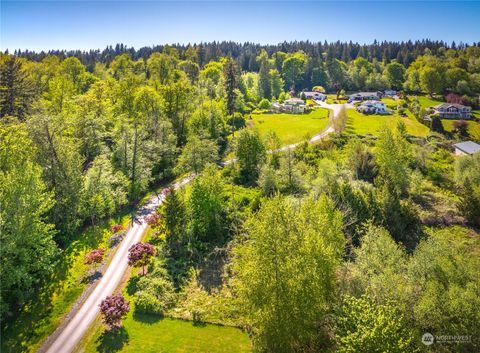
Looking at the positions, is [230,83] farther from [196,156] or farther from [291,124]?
[196,156]

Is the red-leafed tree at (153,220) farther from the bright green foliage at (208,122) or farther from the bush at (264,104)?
the bush at (264,104)

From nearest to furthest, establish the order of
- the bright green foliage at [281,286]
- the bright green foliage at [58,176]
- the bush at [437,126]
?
the bright green foliage at [281,286]
the bright green foliage at [58,176]
the bush at [437,126]

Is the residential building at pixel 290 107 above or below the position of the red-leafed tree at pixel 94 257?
above

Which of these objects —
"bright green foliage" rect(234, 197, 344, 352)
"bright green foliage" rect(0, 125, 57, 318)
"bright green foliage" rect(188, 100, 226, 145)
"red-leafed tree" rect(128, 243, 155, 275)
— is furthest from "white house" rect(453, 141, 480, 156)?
"bright green foliage" rect(0, 125, 57, 318)

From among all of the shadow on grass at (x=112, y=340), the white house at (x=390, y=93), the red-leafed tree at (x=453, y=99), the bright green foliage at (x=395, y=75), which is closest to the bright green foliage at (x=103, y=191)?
the shadow on grass at (x=112, y=340)

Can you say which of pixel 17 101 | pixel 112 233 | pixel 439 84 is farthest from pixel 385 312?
pixel 439 84

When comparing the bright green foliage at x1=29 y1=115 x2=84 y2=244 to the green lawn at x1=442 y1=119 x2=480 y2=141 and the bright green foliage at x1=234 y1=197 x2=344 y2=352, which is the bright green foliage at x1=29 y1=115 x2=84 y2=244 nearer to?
the bright green foliage at x1=234 y1=197 x2=344 y2=352
